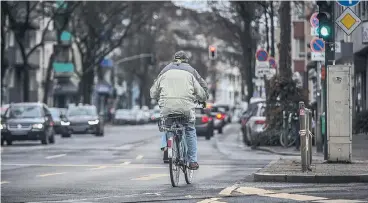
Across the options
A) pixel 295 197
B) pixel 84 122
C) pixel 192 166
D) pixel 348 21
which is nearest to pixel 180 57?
pixel 192 166

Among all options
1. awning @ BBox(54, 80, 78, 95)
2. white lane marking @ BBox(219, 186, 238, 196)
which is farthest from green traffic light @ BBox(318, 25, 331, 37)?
awning @ BBox(54, 80, 78, 95)

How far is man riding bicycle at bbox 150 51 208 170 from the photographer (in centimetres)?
1566

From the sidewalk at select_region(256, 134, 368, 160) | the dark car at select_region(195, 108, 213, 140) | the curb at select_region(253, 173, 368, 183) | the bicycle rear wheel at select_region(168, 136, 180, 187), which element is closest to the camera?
the bicycle rear wheel at select_region(168, 136, 180, 187)

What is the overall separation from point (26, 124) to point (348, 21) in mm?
20456

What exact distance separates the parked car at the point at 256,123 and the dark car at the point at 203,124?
36.5 feet

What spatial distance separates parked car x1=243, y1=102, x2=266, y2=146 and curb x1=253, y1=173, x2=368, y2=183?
18.7 m

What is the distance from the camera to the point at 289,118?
34281mm

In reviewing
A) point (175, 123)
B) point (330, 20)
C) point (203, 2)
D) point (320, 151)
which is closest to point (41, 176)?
point (175, 123)

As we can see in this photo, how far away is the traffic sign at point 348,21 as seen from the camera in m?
21.3

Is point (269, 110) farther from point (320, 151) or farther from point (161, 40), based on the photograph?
point (161, 40)

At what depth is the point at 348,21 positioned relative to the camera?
21422 millimetres

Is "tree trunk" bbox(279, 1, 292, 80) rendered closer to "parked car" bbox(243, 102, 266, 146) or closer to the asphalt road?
"parked car" bbox(243, 102, 266, 146)

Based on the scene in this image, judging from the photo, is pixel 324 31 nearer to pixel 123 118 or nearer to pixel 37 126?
pixel 37 126

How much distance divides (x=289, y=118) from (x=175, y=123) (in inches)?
742
